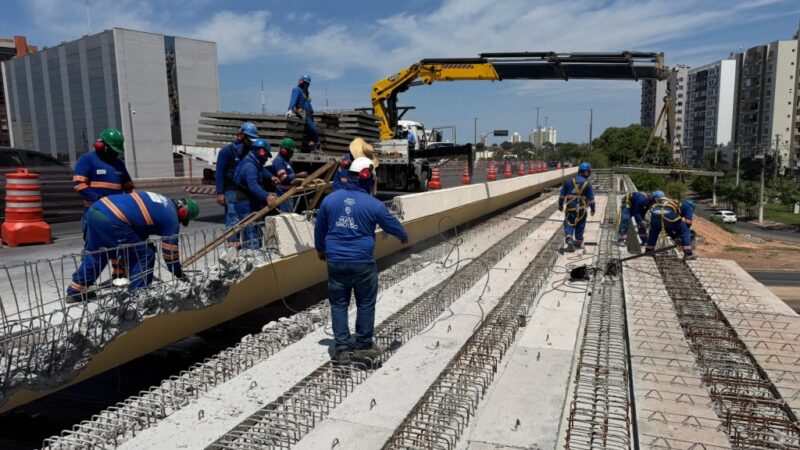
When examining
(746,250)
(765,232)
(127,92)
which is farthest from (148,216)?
(765,232)

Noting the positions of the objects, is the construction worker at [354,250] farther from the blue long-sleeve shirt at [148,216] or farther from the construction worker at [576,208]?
the construction worker at [576,208]

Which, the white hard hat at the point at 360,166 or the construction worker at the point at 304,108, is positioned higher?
the construction worker at the point at 304,108

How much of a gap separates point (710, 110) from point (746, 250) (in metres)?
76.7

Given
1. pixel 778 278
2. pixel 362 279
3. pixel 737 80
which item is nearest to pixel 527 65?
pixel 362 279

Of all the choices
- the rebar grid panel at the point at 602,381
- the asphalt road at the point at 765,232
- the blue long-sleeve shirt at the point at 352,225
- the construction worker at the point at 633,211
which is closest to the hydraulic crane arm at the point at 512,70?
the construction worker at the point at 633,211

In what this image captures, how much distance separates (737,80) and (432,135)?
96.3m

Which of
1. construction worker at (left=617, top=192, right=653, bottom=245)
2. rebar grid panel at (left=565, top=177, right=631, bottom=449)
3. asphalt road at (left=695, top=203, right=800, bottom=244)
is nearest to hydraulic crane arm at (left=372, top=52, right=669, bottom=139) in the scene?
construction worker at (left=617, top=192, right=653, bottom=245)

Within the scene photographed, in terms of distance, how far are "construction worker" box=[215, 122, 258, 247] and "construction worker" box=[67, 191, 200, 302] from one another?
5.74 ft

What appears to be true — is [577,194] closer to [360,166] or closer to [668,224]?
[668,224]

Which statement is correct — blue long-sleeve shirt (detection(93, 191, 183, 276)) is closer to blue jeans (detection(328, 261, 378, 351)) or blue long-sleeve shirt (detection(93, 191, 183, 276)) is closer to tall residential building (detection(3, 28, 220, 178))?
blue jeans (detection(328, 261, 378, 351))

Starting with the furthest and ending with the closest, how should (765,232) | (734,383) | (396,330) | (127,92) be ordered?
(765,232)
(127,92)
(396,330)
(734,383)

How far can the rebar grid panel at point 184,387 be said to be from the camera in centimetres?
320

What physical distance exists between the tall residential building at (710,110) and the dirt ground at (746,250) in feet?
200

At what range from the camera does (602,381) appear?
395 centimetres
